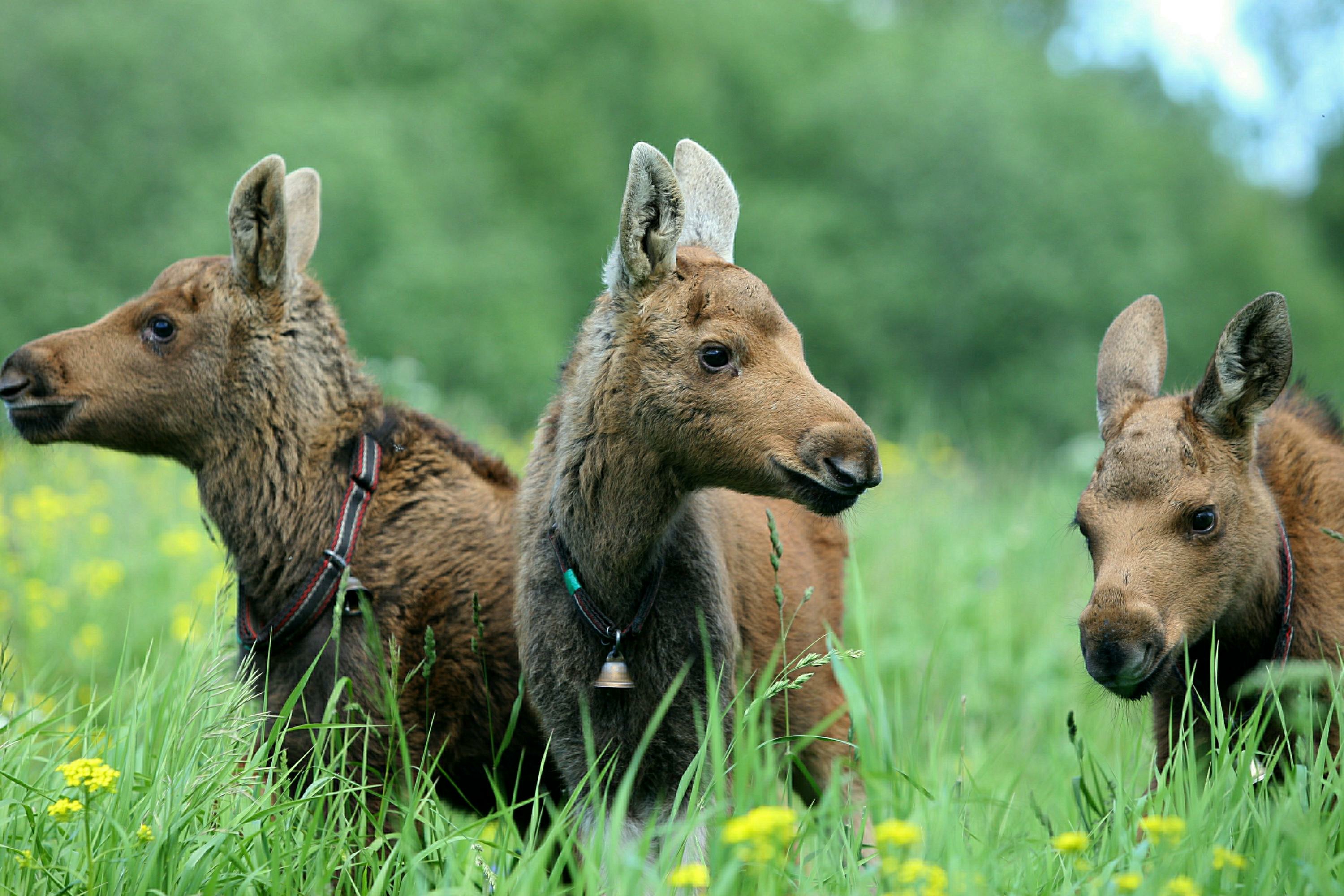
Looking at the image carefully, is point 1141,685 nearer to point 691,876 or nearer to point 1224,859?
point 1224,859

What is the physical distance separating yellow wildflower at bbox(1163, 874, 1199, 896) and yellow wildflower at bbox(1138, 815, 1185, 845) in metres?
→ 0.08

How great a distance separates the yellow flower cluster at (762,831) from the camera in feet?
7.22

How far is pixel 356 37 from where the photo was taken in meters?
30.7

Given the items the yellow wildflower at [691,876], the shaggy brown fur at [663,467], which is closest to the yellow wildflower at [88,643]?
the shaggy brown fur at [663,467]

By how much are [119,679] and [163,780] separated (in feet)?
1.86

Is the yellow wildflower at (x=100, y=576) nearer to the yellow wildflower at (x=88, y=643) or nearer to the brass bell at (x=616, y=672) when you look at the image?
the yellow wildflower at (x=88, y=643)

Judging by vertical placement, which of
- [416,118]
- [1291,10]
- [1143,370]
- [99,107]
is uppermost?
[1291,10]

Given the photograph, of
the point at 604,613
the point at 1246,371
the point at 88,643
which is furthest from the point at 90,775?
the point at 88,643

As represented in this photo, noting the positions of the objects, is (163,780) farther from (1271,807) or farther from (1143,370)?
(1143,370)

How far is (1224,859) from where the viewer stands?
2.57 meters

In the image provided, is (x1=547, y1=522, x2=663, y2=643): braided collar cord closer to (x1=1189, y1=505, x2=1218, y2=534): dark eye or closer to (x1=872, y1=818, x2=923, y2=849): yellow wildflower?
(x1=872, y1=818, x2=923, y2=849): yellow wildflower

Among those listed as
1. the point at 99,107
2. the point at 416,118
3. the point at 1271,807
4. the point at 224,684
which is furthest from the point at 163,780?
the point at 416,118

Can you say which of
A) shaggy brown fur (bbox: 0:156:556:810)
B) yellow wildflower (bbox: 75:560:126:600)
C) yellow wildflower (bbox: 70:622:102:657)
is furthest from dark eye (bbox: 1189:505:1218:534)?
yellow wildflower (bbox: 75:560:126:600)

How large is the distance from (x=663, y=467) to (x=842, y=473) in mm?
623
